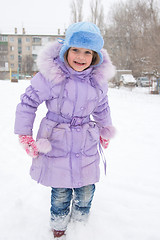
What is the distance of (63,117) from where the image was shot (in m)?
1.38

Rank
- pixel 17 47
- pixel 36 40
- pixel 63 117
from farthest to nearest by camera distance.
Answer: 1. pixel 17 47
2. pixel 36 40
3. pixel 63 117

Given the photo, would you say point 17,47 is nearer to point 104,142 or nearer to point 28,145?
point 104,142

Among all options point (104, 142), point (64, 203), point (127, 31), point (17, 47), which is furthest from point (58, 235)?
point (17, 47)

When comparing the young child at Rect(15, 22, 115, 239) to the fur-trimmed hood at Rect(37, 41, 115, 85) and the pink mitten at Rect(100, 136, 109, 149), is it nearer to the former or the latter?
the fur-trimmed hood at Rect(37, 41, 115, 85)

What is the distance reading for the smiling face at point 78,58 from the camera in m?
1.31

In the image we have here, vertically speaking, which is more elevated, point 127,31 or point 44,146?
point 127,31

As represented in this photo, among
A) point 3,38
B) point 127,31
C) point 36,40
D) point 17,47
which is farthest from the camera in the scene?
point 3,38

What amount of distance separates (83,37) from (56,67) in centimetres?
23

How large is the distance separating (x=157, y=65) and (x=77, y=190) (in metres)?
11.8

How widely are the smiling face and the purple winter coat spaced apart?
0.10 ft

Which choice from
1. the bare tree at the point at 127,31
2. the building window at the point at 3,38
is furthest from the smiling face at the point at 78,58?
the building window at the point at 3,38

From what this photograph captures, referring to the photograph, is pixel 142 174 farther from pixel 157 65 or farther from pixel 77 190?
pixel 157 65

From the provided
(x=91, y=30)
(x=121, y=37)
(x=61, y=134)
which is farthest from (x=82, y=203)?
(x=121, y=37)

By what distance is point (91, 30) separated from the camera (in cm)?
127
